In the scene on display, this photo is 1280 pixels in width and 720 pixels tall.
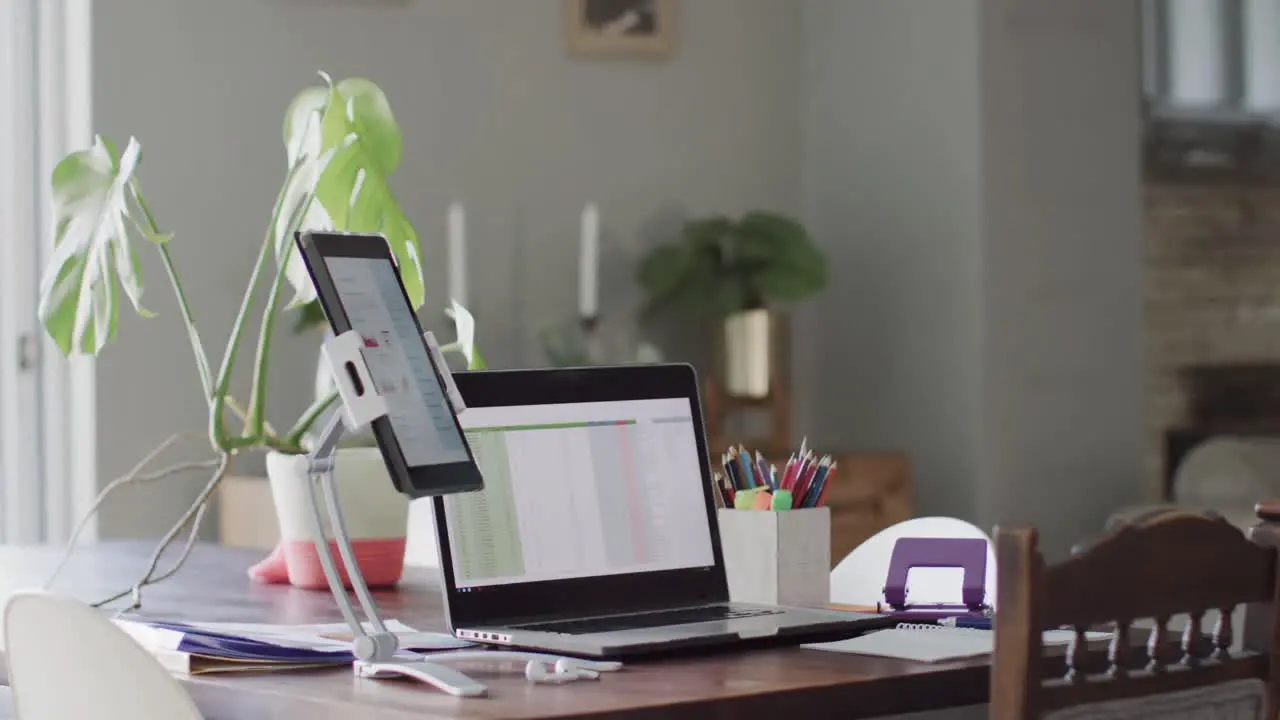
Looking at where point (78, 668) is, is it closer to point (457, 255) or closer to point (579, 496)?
point (579, 496)

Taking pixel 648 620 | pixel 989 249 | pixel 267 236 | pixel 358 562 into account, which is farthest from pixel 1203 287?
pixel 648 620

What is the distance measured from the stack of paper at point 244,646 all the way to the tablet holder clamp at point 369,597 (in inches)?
1.3

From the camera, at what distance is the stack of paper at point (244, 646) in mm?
1459

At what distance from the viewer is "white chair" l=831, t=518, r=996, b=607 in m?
2.03

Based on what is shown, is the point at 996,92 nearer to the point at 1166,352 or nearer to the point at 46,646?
the point at 1166,352

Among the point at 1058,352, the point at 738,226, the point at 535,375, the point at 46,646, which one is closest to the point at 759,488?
the point at 535,375

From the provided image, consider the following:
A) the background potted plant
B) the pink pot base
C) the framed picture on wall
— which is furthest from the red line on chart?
the framed picture on wall

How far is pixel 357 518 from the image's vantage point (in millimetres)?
2100

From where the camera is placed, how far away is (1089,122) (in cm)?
450

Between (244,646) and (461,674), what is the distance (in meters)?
0.22

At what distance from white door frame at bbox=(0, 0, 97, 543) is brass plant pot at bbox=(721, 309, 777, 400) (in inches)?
57.5

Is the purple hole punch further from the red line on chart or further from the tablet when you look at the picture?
the tablet

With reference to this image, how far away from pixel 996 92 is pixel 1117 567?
10.5 feet

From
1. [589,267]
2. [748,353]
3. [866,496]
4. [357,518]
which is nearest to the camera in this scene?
[357,518]
